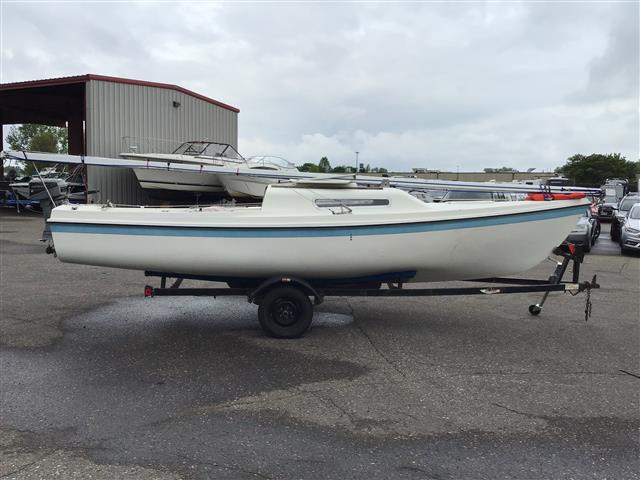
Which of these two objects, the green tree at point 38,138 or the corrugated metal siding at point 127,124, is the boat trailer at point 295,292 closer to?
the corrugated metal siding at point 127,124

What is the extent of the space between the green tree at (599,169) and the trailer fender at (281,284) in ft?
190

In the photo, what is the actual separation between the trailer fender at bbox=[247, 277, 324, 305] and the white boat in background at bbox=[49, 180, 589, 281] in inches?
3.5

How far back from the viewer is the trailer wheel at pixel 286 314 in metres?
4.97

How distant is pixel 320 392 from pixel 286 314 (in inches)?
50.6

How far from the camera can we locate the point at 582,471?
9.47ft

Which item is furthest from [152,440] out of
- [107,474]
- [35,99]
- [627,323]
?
[35,99]

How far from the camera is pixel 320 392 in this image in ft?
12.7

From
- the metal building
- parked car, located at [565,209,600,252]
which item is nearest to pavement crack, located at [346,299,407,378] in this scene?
parked car, located at [565,209,600,252]

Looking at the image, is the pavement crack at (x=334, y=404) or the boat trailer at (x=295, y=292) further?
the boat trailer at (x=295, y=292)

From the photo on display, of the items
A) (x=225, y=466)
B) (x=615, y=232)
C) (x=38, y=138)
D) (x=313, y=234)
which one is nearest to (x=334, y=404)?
(x=225, y=466)

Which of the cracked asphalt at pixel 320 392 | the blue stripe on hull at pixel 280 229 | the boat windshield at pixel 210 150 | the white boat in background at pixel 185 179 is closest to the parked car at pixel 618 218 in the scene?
the cracked asphalt at pixel 320 392

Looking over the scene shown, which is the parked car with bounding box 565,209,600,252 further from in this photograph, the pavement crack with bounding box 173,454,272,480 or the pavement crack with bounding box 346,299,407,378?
the pavement crack with bounding box 173,454,272,480

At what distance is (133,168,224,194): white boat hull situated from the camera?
49.9ft

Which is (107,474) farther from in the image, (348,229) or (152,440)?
(348,229)
